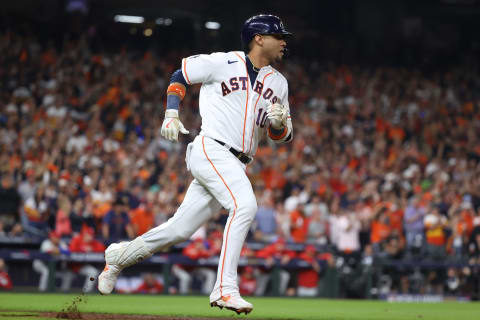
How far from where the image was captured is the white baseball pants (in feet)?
18.5

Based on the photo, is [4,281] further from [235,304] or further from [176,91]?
[235,304]

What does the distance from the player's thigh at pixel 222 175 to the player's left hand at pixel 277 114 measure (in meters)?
0.40

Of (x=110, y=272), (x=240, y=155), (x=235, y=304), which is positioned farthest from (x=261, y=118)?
(x=110, y=272)

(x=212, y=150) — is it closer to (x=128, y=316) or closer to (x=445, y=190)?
(x=128, y=316)

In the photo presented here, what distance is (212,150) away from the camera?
586cm

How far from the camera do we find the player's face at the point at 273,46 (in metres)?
6.12

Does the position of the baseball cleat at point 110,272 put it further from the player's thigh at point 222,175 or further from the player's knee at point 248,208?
the player's knee at point 248,208

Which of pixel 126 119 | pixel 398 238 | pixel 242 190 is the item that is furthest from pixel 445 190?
pixel 242 190

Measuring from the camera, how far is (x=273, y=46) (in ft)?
20.1

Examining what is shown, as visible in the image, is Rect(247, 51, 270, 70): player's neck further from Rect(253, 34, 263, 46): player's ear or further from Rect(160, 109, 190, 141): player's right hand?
Rect(160, 109, 190, 141): player's right hand

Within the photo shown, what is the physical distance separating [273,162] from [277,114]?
35.0ft

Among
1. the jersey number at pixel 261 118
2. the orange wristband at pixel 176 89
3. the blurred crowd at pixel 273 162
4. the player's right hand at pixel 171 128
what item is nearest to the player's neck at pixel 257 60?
the jersey number at pixel 261 118

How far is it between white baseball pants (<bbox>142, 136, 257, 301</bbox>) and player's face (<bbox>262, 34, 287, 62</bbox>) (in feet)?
2.78

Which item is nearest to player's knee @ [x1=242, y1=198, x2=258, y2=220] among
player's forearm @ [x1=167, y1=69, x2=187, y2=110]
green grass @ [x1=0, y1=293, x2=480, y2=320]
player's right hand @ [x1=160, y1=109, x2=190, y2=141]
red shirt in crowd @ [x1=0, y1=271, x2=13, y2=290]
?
player's right hand @ [x1=160, y1=109, x2=190, y2=141]
